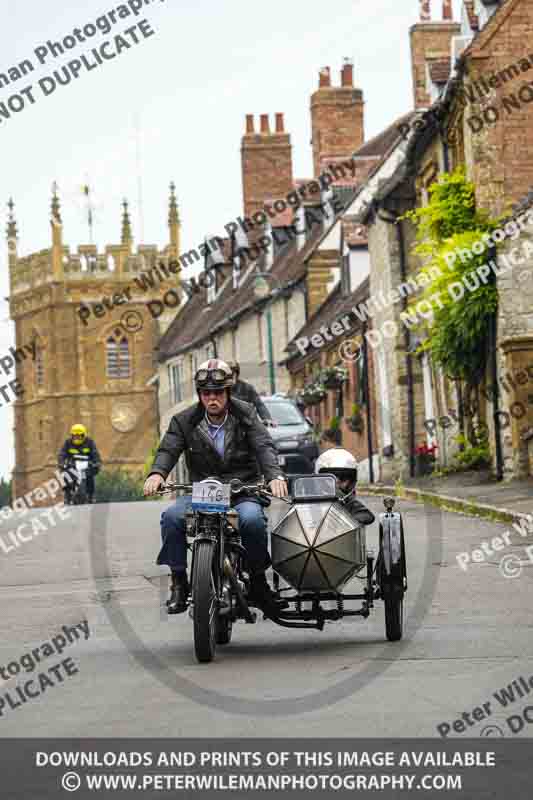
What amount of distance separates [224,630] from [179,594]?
648mm

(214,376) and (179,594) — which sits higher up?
(214,376)

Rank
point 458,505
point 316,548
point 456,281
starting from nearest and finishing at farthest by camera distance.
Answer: point 316,548, point 458,505, point 456,281

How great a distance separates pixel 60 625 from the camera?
12.0 m

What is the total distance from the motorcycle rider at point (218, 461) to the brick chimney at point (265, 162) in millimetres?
56606

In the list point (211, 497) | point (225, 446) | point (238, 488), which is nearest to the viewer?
point (211, 497)

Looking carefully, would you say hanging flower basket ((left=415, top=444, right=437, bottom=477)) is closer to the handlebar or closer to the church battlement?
the handlebar

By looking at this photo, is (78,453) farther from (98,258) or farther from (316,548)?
(98,258)

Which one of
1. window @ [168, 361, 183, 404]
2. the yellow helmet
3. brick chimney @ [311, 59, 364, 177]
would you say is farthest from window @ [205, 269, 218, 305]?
Result: the yellow helmet

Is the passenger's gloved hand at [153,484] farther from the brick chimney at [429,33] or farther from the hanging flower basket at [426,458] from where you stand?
the brick chimney at [429,33]

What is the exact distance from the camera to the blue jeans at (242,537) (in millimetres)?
9797

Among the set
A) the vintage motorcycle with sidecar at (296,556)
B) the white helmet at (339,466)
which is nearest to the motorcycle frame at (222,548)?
the vintage motorcycle with sidecar at (296,556)

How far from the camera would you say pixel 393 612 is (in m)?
10.1

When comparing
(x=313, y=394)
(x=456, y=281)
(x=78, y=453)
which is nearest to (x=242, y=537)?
(x=456, y=281)

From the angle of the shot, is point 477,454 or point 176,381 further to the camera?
point 176,381
